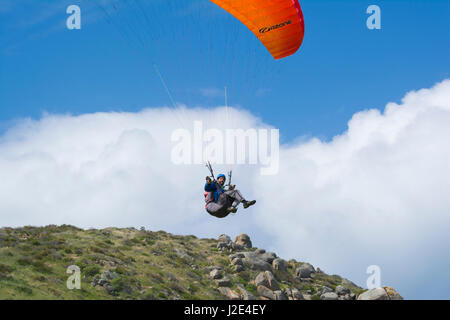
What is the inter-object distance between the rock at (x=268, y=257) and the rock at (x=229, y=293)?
918 centimetres

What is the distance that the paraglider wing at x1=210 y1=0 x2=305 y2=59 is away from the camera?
77.3ft

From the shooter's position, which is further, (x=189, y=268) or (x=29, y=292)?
(x=189, y=268)

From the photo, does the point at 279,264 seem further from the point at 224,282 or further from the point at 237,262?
the point at 224,282

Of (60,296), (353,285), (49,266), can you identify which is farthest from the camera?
(353,285)

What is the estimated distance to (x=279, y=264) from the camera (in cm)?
4953

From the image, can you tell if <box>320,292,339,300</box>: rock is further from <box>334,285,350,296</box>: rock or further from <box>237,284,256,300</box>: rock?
<box>237,284,256,300</box>: rock

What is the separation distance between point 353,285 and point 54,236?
33.2 m

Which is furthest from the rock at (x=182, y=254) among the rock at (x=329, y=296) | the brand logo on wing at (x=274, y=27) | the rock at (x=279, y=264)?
the brand logo on wing at (x=274, y=27)

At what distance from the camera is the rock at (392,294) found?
39.2 metres

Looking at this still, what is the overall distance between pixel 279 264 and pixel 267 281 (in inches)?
217

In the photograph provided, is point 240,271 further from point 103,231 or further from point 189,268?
point 103,231
